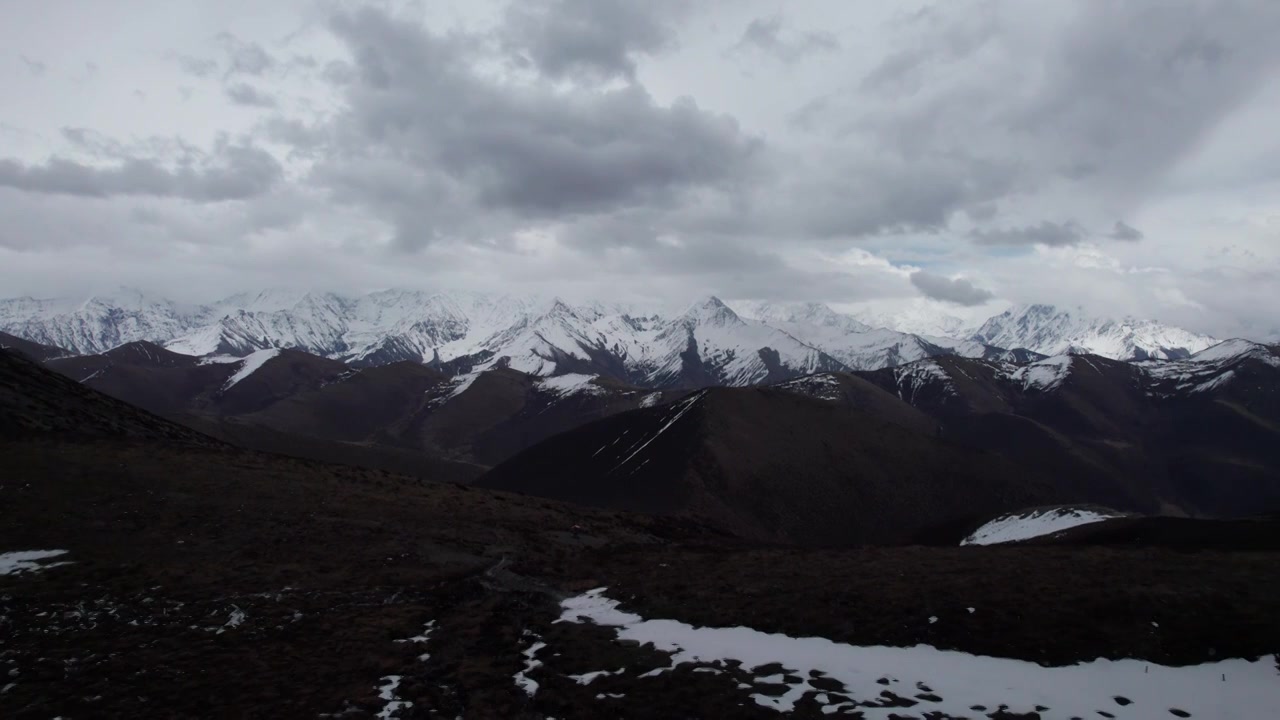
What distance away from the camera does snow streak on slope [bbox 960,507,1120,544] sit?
69019 millimetres

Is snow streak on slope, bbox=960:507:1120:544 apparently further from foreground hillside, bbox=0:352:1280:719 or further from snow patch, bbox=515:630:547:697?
snow patch, bbox=515:630:547:697

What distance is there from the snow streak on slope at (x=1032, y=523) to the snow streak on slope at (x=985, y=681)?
5139 centimetres

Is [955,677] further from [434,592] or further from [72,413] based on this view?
[72,413]

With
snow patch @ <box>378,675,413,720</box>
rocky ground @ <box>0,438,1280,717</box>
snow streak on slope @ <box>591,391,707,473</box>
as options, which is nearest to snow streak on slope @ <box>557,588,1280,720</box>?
rocky ground @ <box>0,438,1280,717</box>

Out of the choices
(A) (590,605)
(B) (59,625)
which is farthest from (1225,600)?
(B) (59,625)

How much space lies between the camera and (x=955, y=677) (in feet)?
65.0

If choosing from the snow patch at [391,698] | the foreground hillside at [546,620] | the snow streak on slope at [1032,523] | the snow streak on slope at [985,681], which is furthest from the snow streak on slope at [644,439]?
the snow patch at [391,698]

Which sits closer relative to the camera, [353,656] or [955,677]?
[955,677]

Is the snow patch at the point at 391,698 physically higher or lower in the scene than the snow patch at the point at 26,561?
lower

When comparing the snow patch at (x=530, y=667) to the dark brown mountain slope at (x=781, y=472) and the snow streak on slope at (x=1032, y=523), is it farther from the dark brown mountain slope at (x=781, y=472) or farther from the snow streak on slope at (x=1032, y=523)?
the dark brown mountain slope at (x=781, y=472)

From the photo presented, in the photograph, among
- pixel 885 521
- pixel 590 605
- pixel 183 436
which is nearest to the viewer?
pixel 590 605

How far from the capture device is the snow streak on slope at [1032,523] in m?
69.0

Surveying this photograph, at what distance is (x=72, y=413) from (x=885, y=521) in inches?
5261

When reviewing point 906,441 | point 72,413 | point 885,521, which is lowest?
point 885,521
